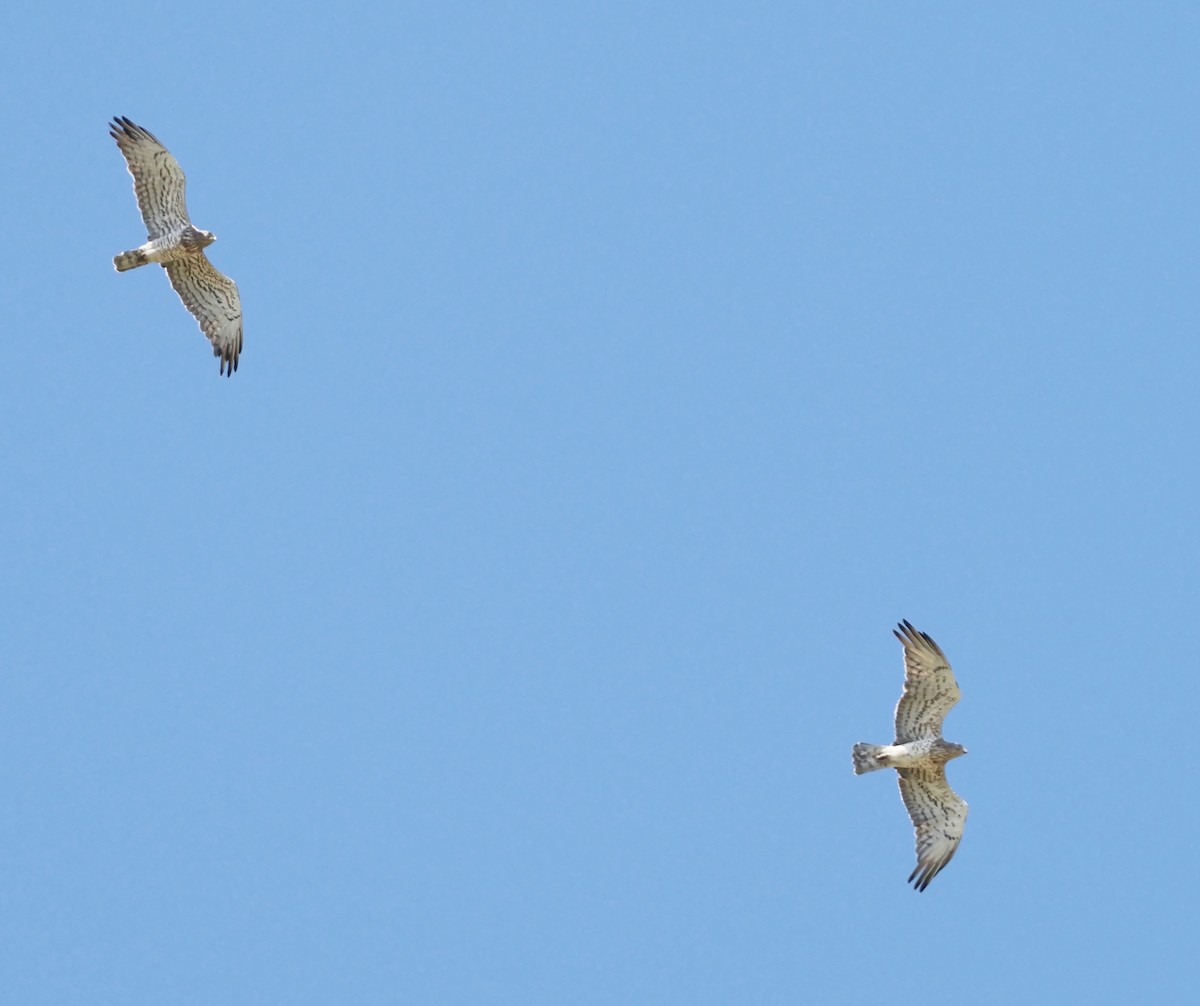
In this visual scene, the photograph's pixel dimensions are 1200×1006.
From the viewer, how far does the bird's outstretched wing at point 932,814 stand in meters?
23.7

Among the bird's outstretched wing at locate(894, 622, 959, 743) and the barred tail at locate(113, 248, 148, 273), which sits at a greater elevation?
the barred tail at locate(113, 248, 148, 273)

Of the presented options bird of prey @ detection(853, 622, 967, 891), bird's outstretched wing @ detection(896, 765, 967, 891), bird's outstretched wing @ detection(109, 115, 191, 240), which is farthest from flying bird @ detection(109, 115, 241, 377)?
bird's outstretched wing @ detection(896, 765, 967, 891)

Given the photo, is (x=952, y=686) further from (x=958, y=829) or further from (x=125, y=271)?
(x=125, y=271)

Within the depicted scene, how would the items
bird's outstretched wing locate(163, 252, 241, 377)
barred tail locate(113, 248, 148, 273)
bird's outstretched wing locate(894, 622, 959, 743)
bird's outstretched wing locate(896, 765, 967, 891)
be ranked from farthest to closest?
bird's outstretched wing locate(163, 252, 241, 377) < barred tail locate(113, 248, 148, 273) < bird's outstretched wing locate(896, 765, 967, 891) < bird's outstretched wing locate(894, 622, 959, 743)

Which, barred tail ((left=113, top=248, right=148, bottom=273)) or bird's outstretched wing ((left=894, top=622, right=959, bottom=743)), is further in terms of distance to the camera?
barred tail ((left=113, top=248, right=148, bottom=273))

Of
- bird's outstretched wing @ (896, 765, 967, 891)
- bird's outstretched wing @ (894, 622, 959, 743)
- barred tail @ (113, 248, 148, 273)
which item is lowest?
bird's outstretched wing @ (896, 765, 967, 891)

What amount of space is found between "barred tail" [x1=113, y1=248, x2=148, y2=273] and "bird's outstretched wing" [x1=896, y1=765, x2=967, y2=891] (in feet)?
34.1

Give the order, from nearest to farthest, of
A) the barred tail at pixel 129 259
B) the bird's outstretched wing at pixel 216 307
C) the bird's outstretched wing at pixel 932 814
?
1. the bird's outstretched wing at pixel 932 814
2. the barred tail at pixel 129 259
3. the bird's outstretched wing at pixel 216 307

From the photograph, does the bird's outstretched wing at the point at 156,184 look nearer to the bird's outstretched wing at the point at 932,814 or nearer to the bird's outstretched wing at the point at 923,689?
the bird's outstretched wing at the point at 923,689

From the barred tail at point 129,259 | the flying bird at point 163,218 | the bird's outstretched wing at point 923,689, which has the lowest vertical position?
the bird's outstretched wing at point 923,689

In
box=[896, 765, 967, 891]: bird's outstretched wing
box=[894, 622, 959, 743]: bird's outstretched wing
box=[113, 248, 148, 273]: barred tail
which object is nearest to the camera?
box=[894, 622, 959, 743]: bird's outstretched wing

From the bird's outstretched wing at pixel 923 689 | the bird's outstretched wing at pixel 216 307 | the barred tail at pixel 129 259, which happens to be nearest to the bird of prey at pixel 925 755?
the bird's outstretched wing at pixel 923 689

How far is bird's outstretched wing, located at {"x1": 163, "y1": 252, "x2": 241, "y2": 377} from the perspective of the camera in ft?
82.5

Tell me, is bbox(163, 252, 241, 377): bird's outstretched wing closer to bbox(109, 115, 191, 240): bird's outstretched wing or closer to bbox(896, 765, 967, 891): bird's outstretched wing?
bbox(109, 115, 191, 240): bird's outstretched wing
